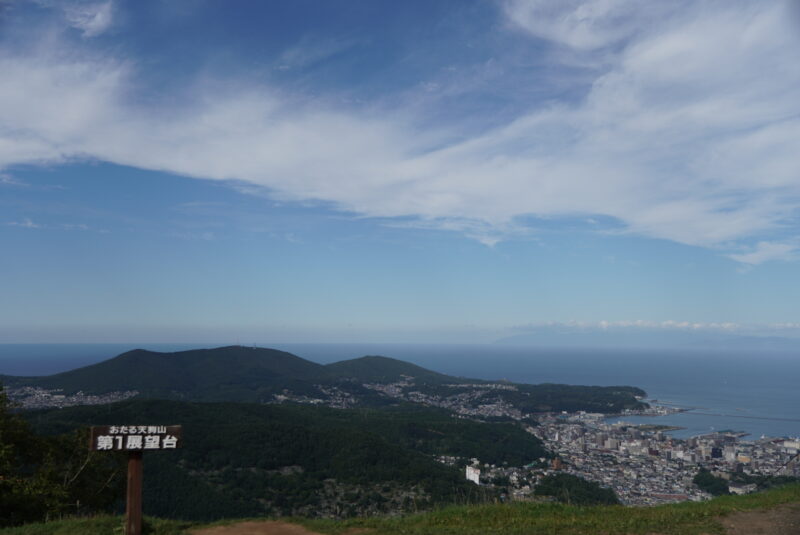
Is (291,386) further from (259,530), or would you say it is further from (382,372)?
(259,530)

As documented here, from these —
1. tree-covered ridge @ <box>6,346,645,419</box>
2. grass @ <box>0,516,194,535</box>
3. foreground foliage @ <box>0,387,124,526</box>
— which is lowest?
tree-covered ridge @ <box>6,346,645,419</box>

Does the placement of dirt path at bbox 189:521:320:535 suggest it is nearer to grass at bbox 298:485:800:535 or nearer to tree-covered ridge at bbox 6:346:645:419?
grass at bbox 298:485:800:535

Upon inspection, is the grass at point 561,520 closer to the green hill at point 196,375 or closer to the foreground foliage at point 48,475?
the foreground foliage at point 48,475

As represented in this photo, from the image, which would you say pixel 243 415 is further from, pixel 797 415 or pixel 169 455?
pixel 797 415

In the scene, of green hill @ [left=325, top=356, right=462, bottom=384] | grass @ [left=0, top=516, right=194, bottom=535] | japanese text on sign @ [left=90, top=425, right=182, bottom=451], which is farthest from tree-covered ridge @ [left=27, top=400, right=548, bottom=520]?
green hill @ [left=325, top=356, right=462, bottom=384]

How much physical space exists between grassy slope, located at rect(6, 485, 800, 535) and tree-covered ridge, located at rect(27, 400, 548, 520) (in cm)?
725

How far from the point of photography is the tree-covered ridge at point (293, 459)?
29.4 meters

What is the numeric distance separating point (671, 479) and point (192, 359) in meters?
120

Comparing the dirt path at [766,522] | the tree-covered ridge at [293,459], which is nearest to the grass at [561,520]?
the dirt path at [766,522]

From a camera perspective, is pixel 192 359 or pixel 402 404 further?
pixel 192 359

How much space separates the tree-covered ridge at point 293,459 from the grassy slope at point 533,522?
7.25 metres

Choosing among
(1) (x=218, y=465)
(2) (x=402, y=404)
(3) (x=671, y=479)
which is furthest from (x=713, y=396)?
(1) (x=218, y=465)

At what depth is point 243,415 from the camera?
182 feet

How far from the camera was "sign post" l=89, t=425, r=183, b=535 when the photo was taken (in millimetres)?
7879
